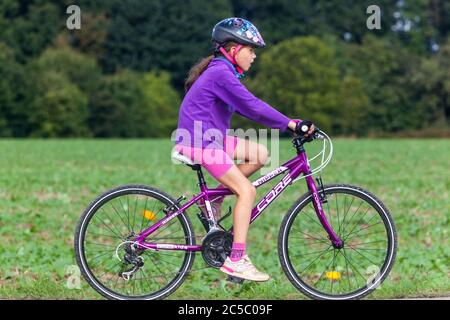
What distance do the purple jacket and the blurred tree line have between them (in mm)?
67186

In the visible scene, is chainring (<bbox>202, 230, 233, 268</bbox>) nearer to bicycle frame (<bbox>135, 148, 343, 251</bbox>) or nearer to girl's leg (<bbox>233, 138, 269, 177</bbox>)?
bicycle frame (<bbox>135, 148, 343, 251</bbox>)

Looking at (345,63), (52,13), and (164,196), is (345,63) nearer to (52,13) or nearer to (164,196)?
(52,13)

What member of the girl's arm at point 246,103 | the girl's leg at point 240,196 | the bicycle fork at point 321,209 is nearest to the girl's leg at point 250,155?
the girl's leg at point 240,196

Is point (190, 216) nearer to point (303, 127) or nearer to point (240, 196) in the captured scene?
point (240, 196)

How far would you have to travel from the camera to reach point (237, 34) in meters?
5.86

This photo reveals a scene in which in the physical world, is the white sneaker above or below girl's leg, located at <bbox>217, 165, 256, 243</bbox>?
below

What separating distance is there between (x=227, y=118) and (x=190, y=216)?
7797 millimetres

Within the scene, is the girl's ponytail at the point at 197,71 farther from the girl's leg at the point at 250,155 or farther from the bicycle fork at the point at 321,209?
the bicycle fork at the point at 321,209

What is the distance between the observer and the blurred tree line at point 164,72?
241ft

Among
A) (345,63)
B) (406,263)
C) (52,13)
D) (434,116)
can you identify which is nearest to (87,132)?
(52,13)

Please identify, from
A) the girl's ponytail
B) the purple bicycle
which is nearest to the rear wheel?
the purple bicycle

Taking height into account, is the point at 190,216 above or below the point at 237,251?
below

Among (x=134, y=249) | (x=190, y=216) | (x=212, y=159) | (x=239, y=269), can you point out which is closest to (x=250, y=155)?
(x=212, y=159)

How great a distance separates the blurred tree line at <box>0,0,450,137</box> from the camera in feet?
241
